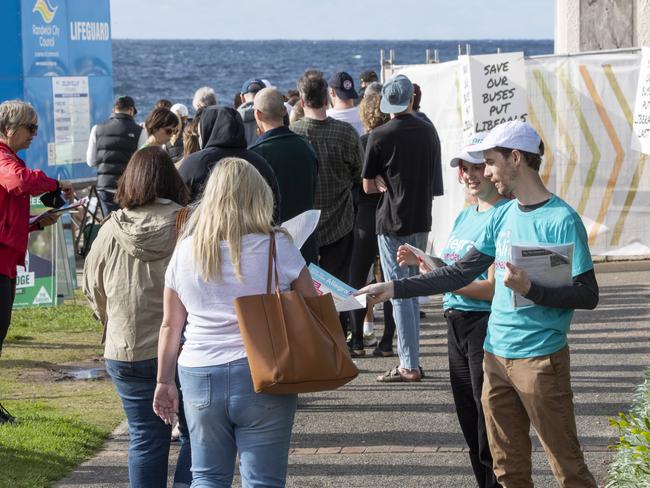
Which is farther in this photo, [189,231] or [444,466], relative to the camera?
[444,466]

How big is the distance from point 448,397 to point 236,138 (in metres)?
2.46

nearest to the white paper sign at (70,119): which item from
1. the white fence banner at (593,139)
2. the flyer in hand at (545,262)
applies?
the white fence banner at (593,139)

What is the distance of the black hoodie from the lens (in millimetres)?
6410

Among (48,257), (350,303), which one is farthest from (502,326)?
(48,257)

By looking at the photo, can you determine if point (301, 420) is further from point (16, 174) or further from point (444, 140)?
point (444, 140)

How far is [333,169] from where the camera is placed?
8.61 m

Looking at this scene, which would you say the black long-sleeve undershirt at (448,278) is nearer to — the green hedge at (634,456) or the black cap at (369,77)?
the green hedge at (634,456)

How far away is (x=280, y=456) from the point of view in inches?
171

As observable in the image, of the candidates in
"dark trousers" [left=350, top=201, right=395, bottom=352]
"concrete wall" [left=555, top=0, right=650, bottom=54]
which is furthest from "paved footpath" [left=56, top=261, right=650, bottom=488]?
"concrete wall" [left=555, top=0, right=650, bottom=54]

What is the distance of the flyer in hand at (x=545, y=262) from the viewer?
14.3ft

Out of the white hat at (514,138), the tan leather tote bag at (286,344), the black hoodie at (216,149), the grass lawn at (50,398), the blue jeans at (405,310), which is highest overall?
the white hat at (514,138)

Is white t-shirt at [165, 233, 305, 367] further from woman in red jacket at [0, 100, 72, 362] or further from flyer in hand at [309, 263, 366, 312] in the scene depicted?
woman in red jacket at [0, 100, 72, 362]

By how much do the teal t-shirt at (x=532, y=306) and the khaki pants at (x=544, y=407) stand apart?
5 centimetres

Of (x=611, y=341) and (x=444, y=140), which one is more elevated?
(x=444, y=140)
